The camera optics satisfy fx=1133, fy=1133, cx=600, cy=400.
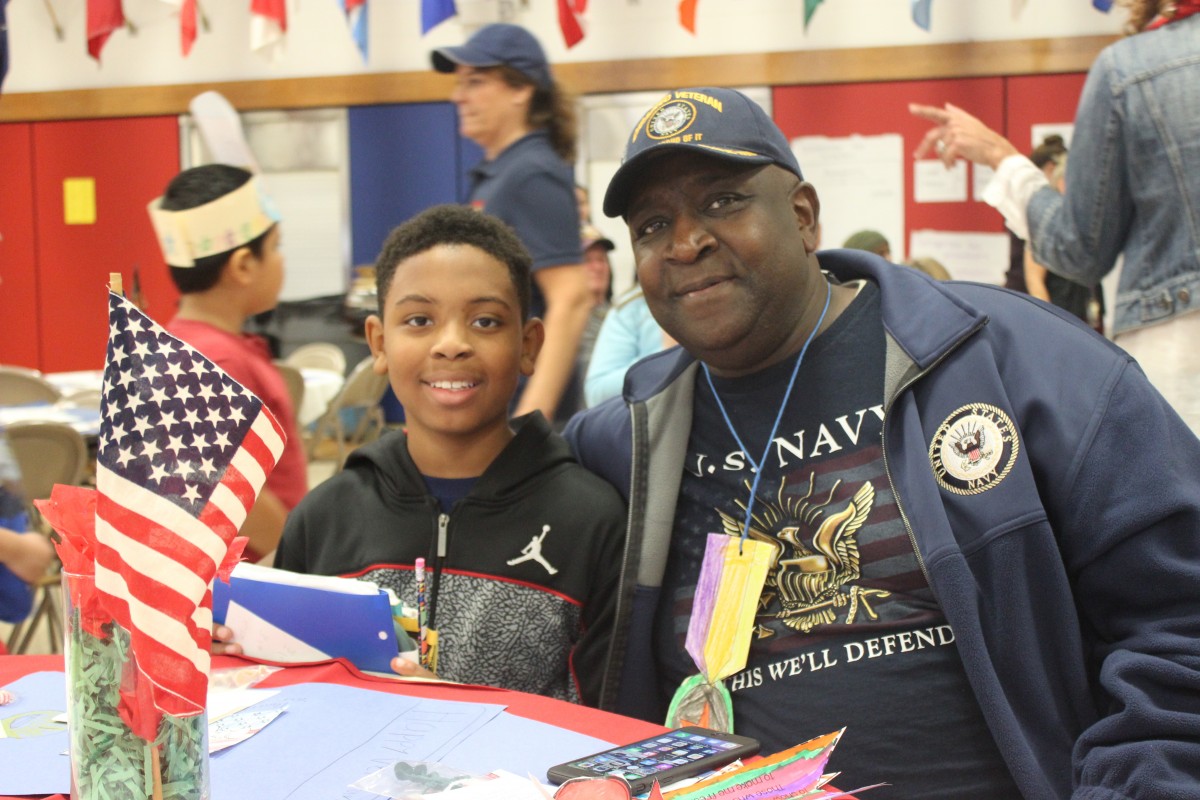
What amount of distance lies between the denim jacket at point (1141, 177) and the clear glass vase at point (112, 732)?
1932 mm

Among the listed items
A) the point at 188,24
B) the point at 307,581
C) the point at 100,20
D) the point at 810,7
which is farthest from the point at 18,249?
the point at 307,581

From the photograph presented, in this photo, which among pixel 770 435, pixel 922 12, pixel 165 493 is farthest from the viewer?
pixel 922 12

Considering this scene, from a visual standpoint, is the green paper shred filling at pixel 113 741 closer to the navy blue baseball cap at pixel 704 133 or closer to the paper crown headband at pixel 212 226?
the navy blue baseball cap at pixel 704 133

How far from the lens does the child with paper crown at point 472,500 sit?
71.1 inches

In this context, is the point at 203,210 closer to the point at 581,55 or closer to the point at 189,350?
the point at 189,350

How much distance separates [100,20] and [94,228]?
5.91 feet

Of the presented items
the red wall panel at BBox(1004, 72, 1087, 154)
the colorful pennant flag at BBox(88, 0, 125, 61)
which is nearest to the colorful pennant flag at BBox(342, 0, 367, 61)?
the colorful pennant flag at BBox(88, 0, 125, 61)

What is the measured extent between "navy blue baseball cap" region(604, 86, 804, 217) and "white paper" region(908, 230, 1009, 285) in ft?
21.4

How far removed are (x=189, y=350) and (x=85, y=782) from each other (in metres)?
0.37

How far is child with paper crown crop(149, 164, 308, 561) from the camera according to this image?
266 centimetres

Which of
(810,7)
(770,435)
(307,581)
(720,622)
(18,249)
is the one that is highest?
(810,7)

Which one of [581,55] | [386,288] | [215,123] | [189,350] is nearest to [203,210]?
[215,123]

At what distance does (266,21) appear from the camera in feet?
27.2

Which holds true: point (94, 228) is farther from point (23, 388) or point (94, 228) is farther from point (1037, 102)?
point (1037, 102)
